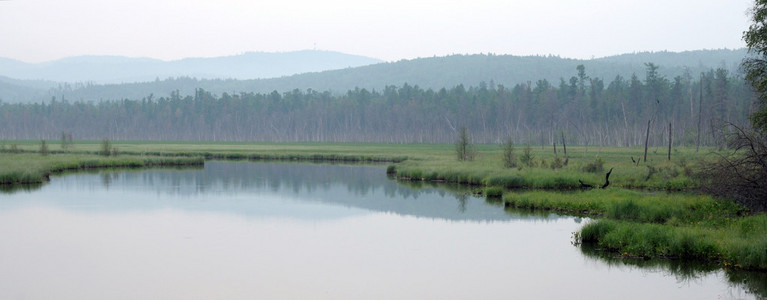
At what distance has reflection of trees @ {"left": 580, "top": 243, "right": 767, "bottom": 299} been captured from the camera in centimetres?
1814

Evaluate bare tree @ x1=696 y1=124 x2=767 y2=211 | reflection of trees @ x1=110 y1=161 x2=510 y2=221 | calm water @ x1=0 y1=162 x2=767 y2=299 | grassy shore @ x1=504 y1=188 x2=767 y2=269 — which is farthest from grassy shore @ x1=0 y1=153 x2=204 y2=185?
bare tree @ x1=696 y1=124 x2=767 y2=211

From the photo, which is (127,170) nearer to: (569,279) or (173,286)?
(173,286)

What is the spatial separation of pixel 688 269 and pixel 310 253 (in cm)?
1223

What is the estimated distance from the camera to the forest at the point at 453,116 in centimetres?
11944

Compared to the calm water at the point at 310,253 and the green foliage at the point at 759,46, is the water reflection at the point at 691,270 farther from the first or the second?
the green foliage at the point at 759,46

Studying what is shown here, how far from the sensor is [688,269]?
66.7ft

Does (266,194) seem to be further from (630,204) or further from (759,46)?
(759,46)

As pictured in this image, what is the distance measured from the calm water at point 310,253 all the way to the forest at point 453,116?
Result: 67.0 meters

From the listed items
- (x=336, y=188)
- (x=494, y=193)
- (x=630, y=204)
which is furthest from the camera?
(x=336, y=188)

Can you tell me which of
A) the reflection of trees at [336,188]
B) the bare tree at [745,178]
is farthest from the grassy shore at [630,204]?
the reflection of trees at [336,188]

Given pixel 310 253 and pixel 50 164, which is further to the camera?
pixel 50 164

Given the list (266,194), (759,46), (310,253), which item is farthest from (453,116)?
(310,253)

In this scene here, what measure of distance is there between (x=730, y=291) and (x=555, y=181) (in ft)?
83.7

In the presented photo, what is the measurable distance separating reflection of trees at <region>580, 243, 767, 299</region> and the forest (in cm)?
7201
